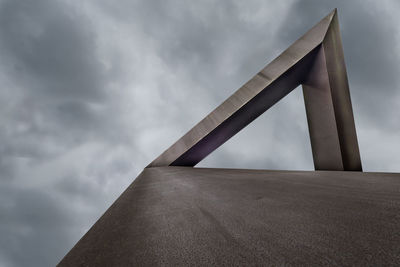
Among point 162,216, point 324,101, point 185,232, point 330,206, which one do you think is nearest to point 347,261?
point 185,232

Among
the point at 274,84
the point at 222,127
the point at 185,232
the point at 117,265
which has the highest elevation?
the point at 274,84

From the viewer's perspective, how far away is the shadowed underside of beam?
866cm

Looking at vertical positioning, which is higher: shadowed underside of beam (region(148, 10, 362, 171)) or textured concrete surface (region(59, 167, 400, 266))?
shadowed underside of beam (region(148, 10, 362, 171))

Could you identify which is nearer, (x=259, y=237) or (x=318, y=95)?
(x=259, y=237)

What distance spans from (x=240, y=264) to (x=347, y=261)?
357 mm

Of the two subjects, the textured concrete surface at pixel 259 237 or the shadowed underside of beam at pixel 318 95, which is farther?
the shadowed underside of beam at pixel 318 95

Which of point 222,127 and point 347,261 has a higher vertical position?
point 222,127

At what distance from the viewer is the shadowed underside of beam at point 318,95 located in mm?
8656

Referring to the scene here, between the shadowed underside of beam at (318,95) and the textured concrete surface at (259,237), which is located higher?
the shadowed underside of beam at (318,95)

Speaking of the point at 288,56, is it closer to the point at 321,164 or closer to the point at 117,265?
the point at 321,164

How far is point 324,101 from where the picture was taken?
9.16 metres

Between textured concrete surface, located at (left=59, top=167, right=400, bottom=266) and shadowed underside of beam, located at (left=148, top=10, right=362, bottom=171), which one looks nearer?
textured concrete surface, located at (left=59, top=167, right=400, bottom=266)

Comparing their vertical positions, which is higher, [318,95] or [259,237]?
[318,95]

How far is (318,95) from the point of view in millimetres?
9484
